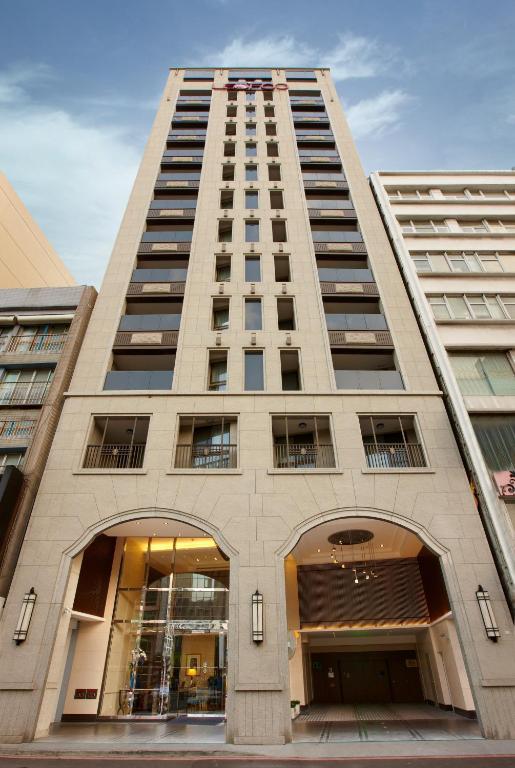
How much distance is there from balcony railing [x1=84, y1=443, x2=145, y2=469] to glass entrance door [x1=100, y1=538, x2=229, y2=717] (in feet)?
12.7

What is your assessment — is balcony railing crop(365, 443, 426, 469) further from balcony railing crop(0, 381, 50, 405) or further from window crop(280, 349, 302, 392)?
balcony railing crop(0, 381, 50, 405)

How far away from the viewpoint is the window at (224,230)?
2810 cm

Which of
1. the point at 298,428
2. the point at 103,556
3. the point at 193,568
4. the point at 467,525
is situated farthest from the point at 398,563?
the point at 103,556

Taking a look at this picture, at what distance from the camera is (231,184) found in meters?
30.3

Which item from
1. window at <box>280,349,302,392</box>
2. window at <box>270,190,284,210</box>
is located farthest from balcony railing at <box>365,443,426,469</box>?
window at <box>270,190,284,210</box>

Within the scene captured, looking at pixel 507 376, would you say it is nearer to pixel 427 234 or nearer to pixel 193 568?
pixel 427 234

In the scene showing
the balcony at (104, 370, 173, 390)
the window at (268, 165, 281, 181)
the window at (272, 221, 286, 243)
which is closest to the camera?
the balcony at (104, 370, 173, 390)

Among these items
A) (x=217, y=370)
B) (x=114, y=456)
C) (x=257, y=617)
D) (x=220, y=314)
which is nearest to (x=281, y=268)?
(x=220, y=314)

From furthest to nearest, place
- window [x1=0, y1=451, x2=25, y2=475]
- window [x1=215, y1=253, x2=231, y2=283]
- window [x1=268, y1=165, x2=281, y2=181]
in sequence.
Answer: window [x1=268, y1=165, x2=281, y2=181], window [x1=215, y1=253, x2=231, y2=283], window [x1=0, y1=451, x2=25, y2=475]

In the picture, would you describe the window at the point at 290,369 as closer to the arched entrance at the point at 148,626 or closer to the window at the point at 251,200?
the arched entrance at the point at 148,626

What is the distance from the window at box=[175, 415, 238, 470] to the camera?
18078 mm

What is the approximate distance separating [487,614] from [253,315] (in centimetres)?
1620

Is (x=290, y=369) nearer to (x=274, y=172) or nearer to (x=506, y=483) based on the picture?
(x=506, y=483)

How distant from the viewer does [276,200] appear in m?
29.8
